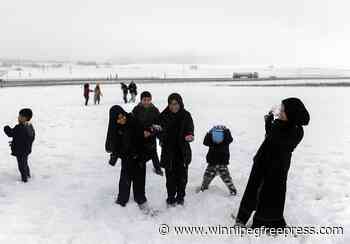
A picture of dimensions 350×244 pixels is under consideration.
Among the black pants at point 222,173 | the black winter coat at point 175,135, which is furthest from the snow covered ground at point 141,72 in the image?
the black winter coat at point 175,135

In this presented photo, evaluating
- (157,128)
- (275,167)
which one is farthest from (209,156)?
(275,167)

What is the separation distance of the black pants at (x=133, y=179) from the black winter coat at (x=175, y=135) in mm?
403

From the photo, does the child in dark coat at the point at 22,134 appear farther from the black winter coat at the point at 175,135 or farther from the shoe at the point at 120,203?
the black winter coat at the point at 175,135

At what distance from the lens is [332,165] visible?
9.21 metres

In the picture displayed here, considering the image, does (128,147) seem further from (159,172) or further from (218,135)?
(159,172)

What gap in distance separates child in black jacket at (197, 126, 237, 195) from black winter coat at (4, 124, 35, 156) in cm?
Result: 340

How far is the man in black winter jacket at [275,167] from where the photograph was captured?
199 inches

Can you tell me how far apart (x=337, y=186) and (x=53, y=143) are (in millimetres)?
8352

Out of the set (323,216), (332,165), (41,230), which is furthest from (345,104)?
(41,230)

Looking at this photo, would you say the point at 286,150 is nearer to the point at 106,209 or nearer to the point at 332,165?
the point at 106,209

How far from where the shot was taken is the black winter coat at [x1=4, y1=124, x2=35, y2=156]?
7.46 m

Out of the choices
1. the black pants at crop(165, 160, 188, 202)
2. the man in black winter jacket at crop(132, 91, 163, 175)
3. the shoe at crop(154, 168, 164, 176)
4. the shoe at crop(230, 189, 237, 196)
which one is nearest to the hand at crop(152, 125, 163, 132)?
the black pants at crop(165, 160, 188, 202)

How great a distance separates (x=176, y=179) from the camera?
256 inches

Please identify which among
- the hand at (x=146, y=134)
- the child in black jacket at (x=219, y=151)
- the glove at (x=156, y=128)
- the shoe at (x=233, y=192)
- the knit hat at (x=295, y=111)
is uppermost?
the knit hat at (x=295, y=111)
